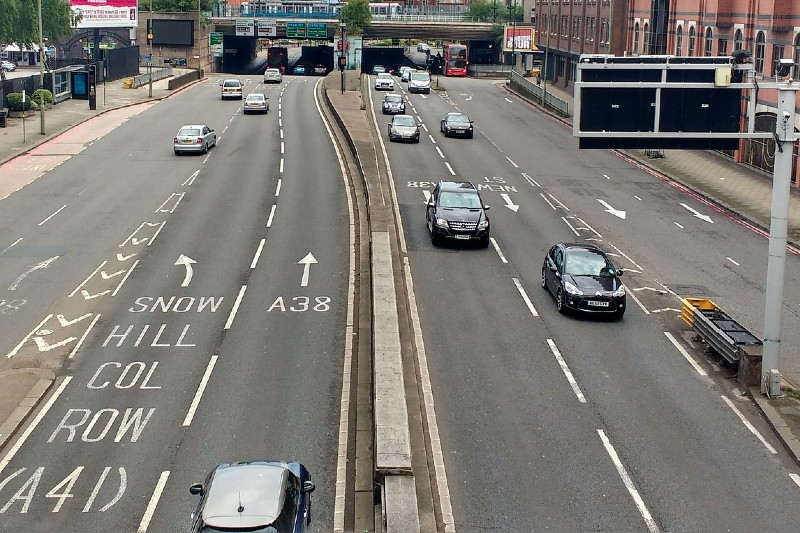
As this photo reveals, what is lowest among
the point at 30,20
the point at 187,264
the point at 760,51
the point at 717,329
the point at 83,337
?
the point at 83,337

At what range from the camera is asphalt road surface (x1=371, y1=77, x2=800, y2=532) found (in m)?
17.5

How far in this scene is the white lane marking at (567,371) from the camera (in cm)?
2244

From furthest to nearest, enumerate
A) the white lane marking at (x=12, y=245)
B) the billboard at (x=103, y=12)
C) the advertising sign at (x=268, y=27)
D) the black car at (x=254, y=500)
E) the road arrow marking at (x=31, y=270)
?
the advertising sign at (x=268, y=27)
the billboard at (x=103, y=12)
the white lane marking at (x=12, y=245)
the road arrow marking at (x=31, y=270)
the black car at (x=254, y=500)

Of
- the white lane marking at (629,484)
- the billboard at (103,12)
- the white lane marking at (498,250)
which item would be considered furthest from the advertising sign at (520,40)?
the white lane marking at (629,484)

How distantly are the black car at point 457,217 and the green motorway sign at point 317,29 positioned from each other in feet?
320

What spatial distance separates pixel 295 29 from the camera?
130500mm

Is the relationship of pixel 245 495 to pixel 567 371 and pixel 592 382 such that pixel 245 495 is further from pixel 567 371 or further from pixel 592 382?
pixel 567 371

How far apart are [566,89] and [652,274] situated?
6844 centimetres

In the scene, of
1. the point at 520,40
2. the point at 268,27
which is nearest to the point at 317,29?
the point at 268,27

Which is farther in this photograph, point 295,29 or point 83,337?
point 295,29

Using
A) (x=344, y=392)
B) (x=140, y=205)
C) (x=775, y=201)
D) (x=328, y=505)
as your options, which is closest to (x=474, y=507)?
(x=328, y=505)

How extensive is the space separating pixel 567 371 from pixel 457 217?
12.2 metres

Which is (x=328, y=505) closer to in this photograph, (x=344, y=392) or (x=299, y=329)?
(x=344, y=392)

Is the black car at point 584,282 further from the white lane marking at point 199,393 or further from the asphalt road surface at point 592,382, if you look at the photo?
the white lane marking at point 199,393
